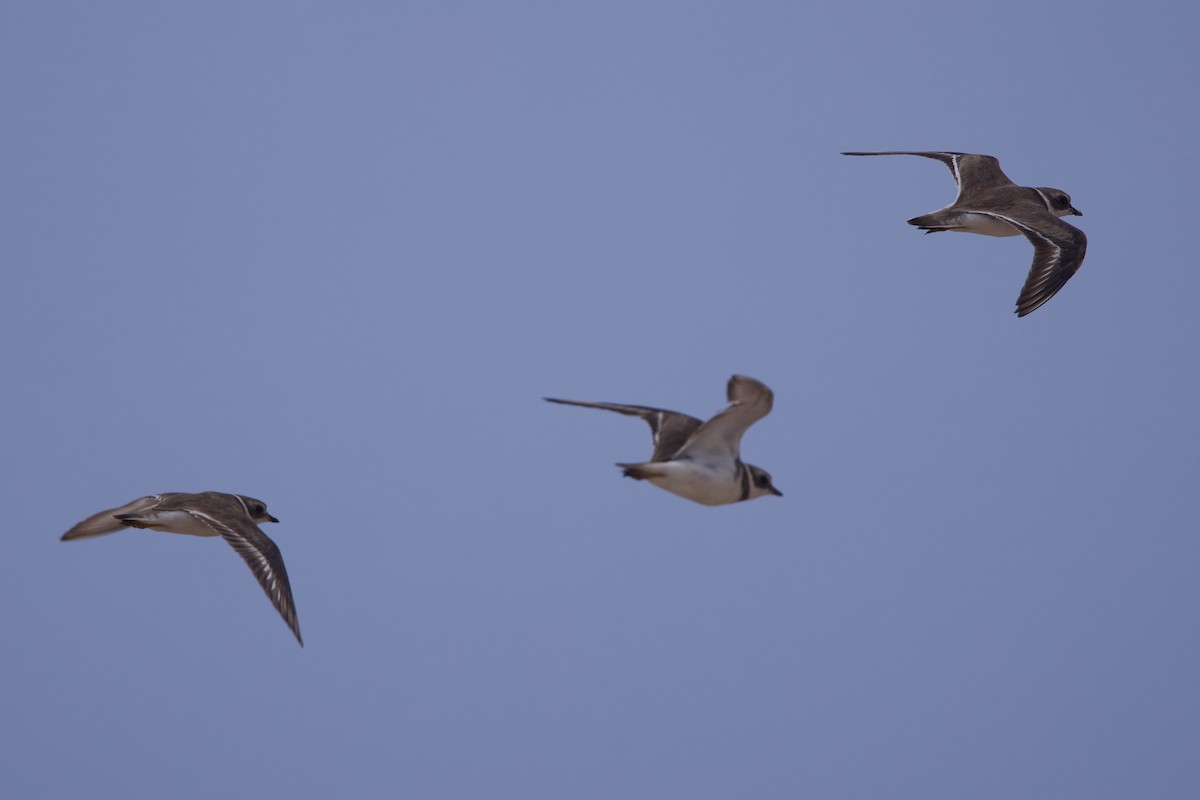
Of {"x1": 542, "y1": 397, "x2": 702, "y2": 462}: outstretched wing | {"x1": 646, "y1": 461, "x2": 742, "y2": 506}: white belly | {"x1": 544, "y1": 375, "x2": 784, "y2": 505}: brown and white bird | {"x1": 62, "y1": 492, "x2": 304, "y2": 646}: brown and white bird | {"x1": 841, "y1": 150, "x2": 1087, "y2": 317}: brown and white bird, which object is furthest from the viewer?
{"x1": 841, "y1": 150, "x2": 1087, "y2": 317}: brown and white bird

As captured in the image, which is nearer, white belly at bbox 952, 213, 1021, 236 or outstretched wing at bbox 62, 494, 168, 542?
outstretched wing at bbox 62, 494, 168, 542

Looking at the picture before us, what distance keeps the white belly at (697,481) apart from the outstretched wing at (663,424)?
295mm

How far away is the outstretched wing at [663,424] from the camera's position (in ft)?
35.8

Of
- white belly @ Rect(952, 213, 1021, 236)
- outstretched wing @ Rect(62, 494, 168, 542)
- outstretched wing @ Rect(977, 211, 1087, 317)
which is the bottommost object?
outstretched wing @ Rect(62, 494, 168, 542)

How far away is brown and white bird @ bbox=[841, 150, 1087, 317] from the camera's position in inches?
507

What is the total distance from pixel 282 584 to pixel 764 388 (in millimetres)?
4054

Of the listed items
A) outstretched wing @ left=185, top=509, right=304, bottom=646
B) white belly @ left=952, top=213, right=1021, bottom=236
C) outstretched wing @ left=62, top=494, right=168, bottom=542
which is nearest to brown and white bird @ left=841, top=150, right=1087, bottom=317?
white belly @ left=952, top=213, right=1021, bottom=236

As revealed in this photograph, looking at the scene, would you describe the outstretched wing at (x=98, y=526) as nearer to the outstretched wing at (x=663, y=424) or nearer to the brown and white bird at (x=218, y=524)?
the brown and white bird at (x=218, y=524)

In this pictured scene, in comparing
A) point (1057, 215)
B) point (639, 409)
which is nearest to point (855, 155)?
point (1057, 215)

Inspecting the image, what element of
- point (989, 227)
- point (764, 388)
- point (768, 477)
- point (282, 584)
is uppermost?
point (989, 227)

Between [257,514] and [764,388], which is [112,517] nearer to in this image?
[257,514]

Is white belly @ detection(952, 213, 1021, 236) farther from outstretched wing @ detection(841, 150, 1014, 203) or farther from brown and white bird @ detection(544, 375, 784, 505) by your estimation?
brown and white bird @ detection(544, 375, 784, 505)

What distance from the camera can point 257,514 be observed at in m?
13.3

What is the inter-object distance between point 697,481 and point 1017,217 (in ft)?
16.8
